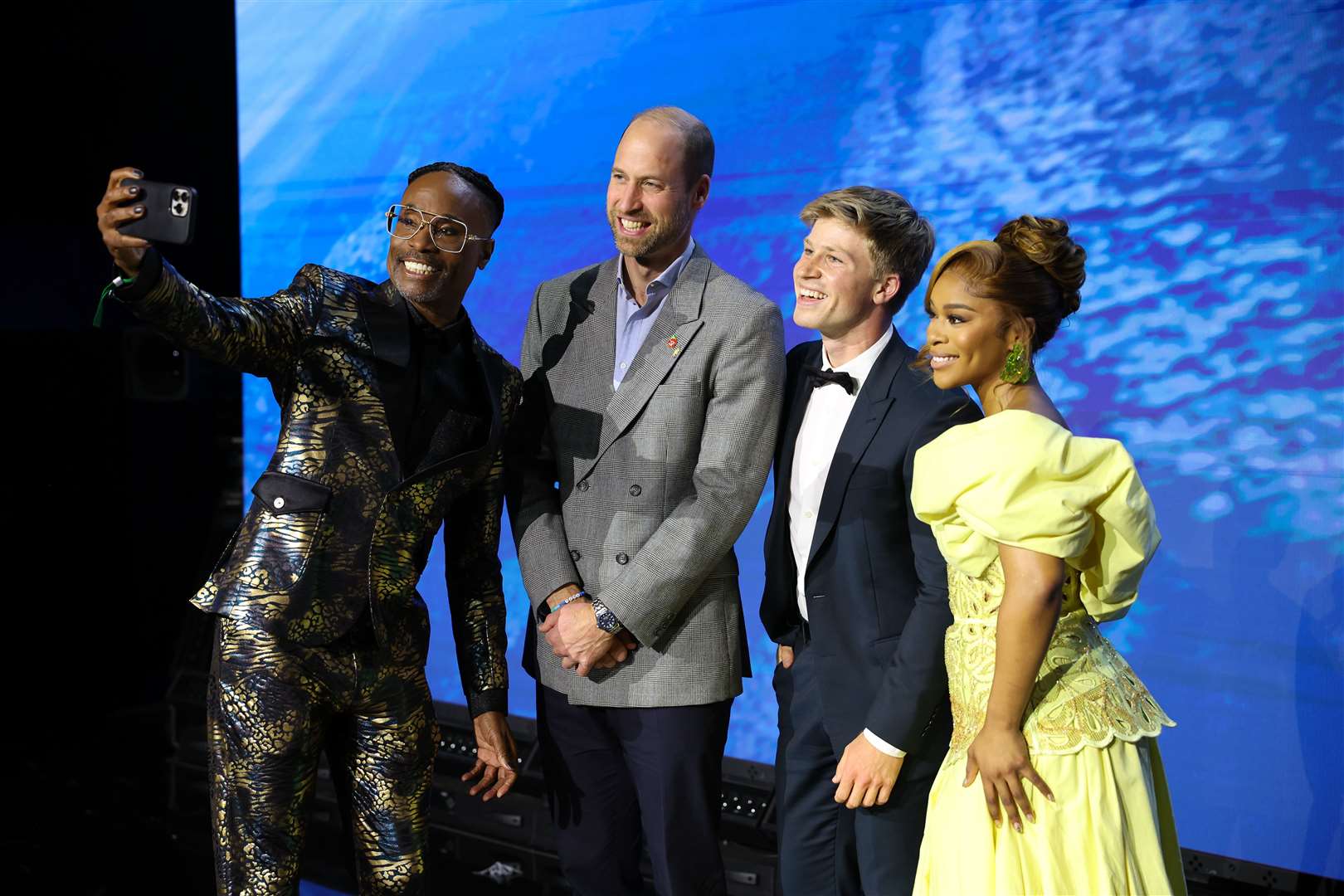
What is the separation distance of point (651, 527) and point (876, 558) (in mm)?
447

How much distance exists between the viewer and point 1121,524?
171 cm

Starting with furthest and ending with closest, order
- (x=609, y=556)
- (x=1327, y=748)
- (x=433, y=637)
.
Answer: (x=433, y=637)
(x=1327, y=748)
(x=609, y=556)

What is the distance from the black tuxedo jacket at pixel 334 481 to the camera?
2041 mm

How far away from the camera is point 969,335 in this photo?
5.94ft

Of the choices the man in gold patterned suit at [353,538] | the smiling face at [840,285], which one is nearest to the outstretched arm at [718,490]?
the smiling face at [840,285]

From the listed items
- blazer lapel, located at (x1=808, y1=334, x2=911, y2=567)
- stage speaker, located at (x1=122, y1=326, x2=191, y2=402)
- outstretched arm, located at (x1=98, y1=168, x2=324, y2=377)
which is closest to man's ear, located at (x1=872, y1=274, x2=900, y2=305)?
blazer lapel, located at (x1=808, y1=334, x2=911, y2=567)

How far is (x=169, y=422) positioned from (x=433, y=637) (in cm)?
163

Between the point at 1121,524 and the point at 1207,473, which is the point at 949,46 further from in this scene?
the point at 1121,524

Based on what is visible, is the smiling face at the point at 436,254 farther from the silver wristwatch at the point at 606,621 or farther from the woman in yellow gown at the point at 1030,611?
the woman in yellow gown at the point at 1030,611

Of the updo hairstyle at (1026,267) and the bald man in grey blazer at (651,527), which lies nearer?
the updo hairstyle at (1026,267)

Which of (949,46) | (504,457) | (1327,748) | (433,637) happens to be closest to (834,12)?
(949,46)

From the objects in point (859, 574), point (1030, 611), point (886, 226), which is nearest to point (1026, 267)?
point (886, 226)

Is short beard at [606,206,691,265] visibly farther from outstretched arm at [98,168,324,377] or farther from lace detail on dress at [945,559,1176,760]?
lace detail on dress at [945,559,1176,760]

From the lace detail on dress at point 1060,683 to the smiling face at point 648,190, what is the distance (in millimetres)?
895
